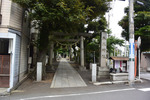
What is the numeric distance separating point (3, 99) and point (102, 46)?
853 centimetres

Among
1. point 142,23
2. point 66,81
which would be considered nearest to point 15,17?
point 66,81

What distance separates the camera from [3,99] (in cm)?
529

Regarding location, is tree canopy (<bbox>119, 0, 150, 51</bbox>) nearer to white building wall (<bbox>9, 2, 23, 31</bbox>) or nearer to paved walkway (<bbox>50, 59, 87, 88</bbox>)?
paved walkway (<bbox>50, 59, 87, 88</bbox>)

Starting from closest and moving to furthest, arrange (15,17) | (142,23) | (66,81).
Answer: (15,17) → (66,81) → (142,23)

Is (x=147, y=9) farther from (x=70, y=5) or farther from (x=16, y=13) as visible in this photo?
(x=16, y=13)

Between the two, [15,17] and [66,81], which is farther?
[66,81]

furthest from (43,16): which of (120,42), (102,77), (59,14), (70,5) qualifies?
(120,42)

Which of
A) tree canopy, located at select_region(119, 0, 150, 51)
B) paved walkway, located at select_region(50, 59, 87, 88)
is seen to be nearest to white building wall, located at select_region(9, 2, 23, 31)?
paved walkway, located at select_region(50, 59, 87, 88)

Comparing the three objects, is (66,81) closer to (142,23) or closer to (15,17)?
(15,17)

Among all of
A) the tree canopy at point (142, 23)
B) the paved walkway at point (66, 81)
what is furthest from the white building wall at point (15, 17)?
Answer: the tree canopy at point (142, 23)

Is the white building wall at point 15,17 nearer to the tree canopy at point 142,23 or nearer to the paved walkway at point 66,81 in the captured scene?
the paved walkway at point 66,81

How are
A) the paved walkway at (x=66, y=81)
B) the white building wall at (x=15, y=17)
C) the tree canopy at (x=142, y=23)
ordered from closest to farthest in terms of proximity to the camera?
the white building wall at (x=15, y=17)
the paved walkway at (x=66, y=81)
the tree canopy at (x=142, y=23)

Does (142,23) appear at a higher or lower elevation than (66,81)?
higher

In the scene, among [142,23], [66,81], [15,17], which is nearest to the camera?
[15,17]
